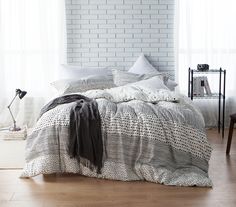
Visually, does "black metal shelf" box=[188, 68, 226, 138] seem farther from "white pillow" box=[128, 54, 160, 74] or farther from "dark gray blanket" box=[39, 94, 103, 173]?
"dark gray blanket" box=[39, 94, 103, 173]

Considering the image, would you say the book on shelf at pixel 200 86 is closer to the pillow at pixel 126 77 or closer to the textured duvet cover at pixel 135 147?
the pillow at pixel 126 77

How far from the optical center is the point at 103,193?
353cm

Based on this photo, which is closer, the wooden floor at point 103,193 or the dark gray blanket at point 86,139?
the wooden floor at point 103,193

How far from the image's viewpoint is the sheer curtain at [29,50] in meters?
5.82

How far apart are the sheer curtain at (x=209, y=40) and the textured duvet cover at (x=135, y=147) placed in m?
2.10

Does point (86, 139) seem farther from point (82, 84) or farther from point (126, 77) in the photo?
point (126, 77)

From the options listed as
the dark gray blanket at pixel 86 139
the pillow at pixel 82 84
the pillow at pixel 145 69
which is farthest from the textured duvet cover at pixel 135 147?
the pillow at pixel 145 69

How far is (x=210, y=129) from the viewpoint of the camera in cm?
590

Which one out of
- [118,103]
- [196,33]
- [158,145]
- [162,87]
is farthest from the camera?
[196,33]

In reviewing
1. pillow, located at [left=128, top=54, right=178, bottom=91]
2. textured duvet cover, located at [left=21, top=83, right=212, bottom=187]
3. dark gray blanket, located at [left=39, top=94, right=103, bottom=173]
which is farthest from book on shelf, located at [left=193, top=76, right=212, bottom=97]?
dark gray blanket, located at [left=39, top=94, right=103, bottom=173]

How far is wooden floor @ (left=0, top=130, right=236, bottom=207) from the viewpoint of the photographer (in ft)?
10.9

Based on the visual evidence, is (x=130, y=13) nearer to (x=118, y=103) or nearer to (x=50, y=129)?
(x=118, y=103)

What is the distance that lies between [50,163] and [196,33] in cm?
302

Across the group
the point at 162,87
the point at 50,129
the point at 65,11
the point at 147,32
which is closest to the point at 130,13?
the point at 147,32
